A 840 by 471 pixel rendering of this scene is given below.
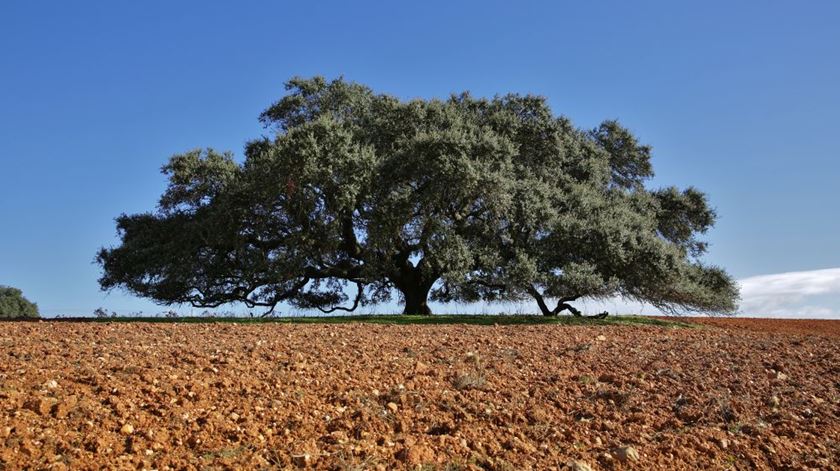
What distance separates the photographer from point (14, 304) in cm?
5066

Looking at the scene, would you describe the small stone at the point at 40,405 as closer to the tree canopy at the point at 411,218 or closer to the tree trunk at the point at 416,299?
the tree canopy at the point at 411,218

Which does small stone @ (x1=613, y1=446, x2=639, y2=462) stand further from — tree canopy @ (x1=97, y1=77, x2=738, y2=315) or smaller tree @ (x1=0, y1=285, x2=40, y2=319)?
smaller tree @ (x1=0, y1=285, x2=40, y2=319)

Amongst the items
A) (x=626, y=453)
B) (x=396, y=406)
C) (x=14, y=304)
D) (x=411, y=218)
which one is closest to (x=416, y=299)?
(x=411, y=218)

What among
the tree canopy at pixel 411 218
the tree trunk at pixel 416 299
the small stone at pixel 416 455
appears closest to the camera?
the small stone at pixel 416 455

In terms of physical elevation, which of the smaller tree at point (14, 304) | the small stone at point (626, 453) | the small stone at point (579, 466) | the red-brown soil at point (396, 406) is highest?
the smaller tree at point (14, 304)

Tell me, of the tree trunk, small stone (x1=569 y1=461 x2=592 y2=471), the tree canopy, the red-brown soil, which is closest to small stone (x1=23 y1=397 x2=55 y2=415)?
the red-brown soil

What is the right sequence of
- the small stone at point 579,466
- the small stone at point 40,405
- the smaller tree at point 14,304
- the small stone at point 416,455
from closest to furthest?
the small stone at point 416,455, the small stone at point 579,466, the small stone at point 40,405, the smaller tree at point 14,304

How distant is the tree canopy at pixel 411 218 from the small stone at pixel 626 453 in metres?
14.2

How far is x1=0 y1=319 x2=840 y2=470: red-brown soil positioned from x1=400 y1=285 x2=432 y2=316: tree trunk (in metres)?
14.2

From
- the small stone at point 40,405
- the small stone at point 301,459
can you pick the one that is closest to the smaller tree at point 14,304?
the small stone at point 40,405

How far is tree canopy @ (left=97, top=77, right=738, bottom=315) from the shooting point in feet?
68.3

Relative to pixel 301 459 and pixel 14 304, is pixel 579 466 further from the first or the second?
pixel 14 304

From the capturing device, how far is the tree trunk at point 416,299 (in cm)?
2490

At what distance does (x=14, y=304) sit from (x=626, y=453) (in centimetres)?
5543
